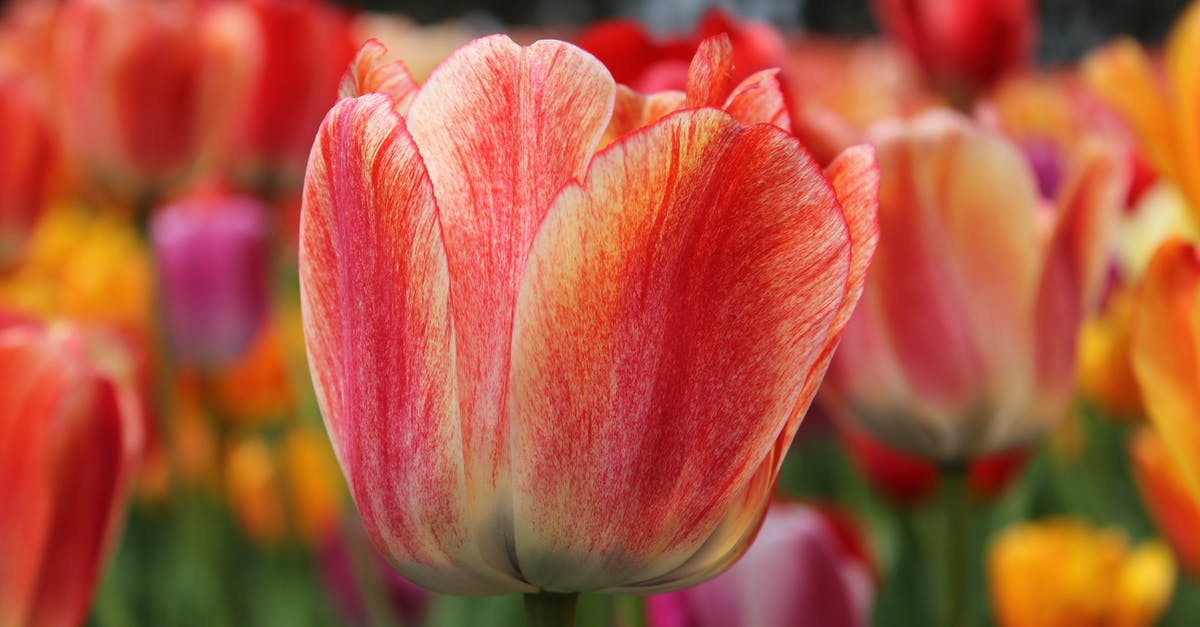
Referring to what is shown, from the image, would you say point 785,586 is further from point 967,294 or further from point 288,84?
point 288,84

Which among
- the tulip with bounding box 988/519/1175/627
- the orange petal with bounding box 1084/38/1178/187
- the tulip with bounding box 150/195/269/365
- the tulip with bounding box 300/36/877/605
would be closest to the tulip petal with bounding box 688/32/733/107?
the tulip with bounding box 300/36/877/605

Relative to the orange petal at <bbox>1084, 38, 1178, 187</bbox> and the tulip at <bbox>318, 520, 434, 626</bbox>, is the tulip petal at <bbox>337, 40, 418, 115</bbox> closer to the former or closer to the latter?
the orange petal at <bbox>1084, 38, 1178, 187</bbox>

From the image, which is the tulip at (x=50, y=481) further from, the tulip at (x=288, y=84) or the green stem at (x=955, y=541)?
the tulip at (x=288, y=84)

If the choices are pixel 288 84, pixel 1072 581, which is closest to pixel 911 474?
pixel 1072 581

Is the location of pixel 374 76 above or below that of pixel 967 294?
above

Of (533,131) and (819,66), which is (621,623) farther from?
(819,66)

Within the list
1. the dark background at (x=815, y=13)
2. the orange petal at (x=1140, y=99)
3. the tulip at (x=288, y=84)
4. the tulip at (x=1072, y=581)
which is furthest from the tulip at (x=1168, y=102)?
the dark background at (x=815, y=13)
